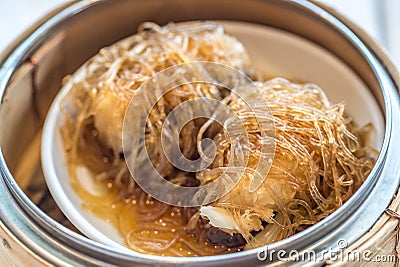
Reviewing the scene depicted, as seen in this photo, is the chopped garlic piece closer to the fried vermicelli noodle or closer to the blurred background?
the fried vermicelli noodle

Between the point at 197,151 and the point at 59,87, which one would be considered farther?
the point at 59,87

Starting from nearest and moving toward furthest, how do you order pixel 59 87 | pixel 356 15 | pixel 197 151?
pixel 197 151, pixel 59 87, pixel 356 15

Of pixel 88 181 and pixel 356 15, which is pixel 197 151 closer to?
pixel 88 181

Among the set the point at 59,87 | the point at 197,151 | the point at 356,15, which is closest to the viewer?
the point at 197,151

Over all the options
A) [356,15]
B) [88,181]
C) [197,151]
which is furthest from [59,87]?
[356,15]

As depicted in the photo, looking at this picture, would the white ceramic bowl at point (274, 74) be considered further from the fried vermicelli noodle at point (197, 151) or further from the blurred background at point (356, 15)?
the blurred background at point (356, 15)

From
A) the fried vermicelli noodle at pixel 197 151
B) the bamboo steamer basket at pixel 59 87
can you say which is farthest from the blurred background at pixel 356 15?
the fried vermicelli noodle at pixel 197 151

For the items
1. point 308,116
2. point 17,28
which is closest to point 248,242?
point 308,116
